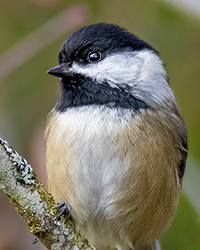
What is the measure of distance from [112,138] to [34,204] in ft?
2.29

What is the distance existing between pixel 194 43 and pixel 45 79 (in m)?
1.27

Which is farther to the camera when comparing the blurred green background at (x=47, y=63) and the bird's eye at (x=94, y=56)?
the blurred green background at (x=47, y=63)

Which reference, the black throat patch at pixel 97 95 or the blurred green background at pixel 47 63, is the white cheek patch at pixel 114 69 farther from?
the blurred green background at pixel 47 63

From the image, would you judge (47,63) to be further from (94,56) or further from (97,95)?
(97,95)

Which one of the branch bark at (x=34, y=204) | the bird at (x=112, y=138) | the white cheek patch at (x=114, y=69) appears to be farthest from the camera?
the white cheek patch at (x=114, y=69)

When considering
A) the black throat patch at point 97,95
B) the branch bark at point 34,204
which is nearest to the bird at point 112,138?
the black throat patch at point 97,95

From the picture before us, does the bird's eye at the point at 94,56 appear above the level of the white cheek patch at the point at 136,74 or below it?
above

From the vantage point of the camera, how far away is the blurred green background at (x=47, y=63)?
10.7ft

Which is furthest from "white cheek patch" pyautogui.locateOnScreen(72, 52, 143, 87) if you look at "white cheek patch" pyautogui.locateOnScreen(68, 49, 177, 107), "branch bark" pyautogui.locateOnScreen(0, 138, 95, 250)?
"branch bark" pyautogui.locateOnScreen(0, 138, 95, 250)

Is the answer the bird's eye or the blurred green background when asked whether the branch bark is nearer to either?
the bird's eye

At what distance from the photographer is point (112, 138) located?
254cm

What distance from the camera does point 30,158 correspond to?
3.48 m

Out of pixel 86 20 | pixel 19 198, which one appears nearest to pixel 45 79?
pixel 86 20

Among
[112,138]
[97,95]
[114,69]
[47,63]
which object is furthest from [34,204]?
[47,63]
